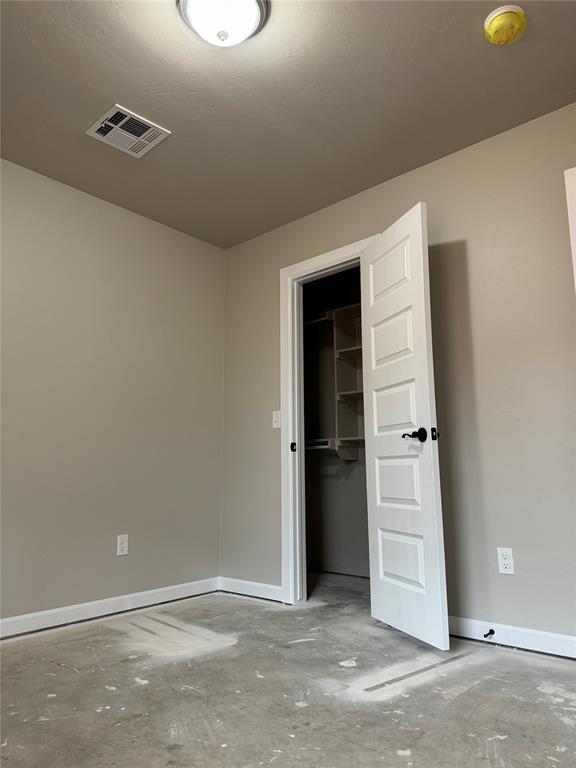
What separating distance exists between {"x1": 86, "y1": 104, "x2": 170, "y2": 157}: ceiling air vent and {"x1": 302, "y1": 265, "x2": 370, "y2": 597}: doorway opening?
1.67m

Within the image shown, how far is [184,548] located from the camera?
10.4ft

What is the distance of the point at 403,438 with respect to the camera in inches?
92.0

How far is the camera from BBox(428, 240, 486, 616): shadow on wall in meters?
2.30

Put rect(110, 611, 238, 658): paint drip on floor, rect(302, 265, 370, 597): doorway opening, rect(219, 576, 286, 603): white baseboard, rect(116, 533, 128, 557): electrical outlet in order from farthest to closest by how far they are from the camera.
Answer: rect(302, 265, 370, 597): doorway opening, rect(219, 576, 286, 603): white baseboard, rect(116, 533, 128, 557): electrical outlet, rect(110, 611, 238, 658): paint drip on floor

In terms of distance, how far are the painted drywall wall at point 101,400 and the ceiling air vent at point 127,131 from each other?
0.56 m

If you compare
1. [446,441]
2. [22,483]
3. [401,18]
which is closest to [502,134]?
[401,18]

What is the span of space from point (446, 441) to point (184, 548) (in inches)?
70.9

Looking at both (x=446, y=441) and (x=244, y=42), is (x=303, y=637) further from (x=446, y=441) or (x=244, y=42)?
(x=244, y=42)

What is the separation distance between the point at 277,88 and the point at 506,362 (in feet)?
5.23

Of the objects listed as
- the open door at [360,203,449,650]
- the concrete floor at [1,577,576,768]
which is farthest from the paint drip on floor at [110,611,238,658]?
the open door at [360,203,449,650]

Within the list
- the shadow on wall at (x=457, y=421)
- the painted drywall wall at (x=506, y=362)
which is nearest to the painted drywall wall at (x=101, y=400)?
the painted drywall wall at (x=506, y=362)

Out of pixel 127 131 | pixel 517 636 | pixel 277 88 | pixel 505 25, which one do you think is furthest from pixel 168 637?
pixel 505 25

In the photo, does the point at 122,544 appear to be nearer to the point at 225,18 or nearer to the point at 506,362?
the point at 506,362

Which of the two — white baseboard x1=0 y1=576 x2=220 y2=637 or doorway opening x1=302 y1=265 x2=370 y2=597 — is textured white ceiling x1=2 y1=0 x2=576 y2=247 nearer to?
doorway opening x1=302 y1=265 x2=370 y2=597
